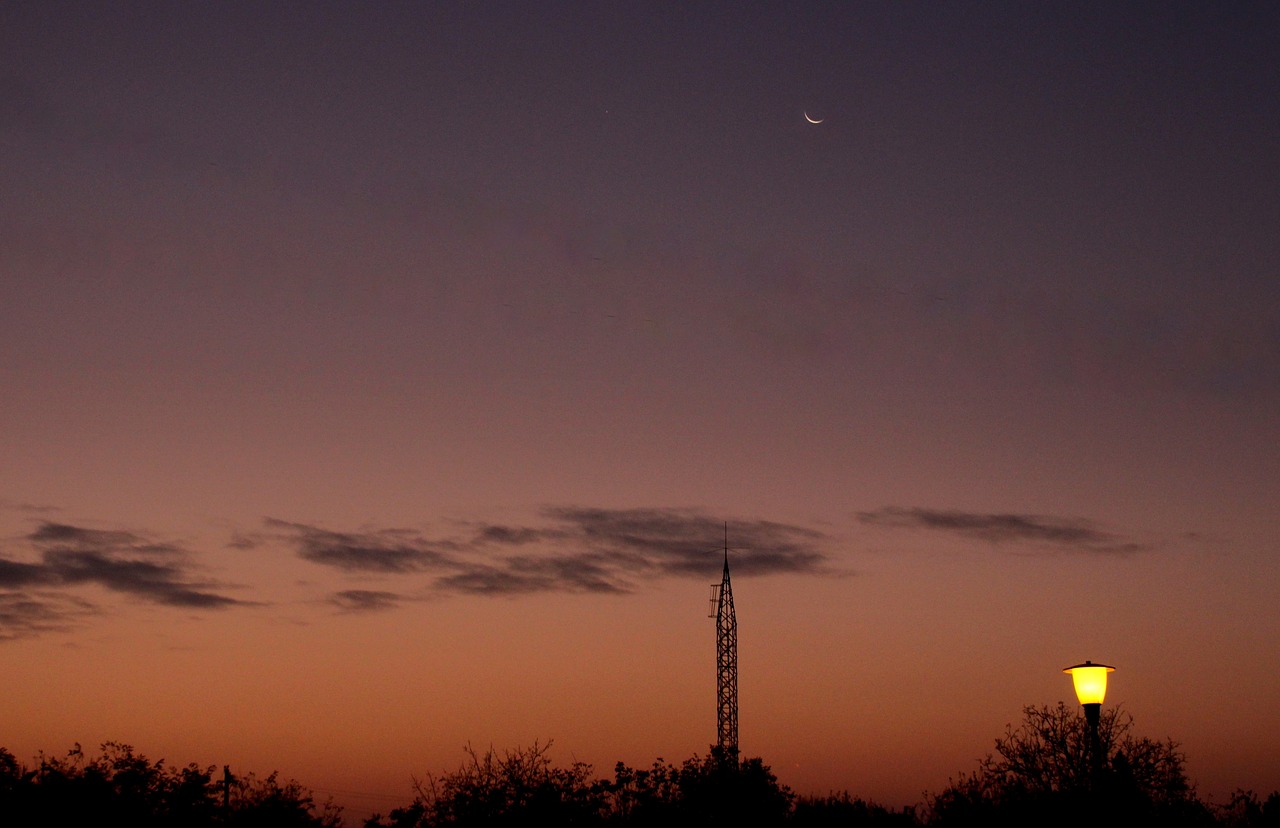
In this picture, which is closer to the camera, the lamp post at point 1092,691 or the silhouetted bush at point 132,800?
the lamp post at point 1092,691

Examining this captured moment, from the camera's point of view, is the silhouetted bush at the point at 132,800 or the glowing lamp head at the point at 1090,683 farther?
the silhouetted bush at the point at 132,800

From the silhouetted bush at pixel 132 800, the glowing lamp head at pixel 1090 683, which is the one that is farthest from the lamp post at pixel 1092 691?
the silhouetted bush at pixel 132 800

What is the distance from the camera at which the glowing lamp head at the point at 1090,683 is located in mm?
22141

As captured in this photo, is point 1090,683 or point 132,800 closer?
point 1090,683

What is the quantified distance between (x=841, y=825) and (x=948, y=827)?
19.1m

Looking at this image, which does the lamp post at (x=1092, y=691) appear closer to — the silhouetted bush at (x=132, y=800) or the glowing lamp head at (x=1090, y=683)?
the glowing lamp head at (x=1090, y=683)

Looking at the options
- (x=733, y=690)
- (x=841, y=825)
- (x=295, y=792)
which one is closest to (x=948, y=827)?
(x=841, y=825)

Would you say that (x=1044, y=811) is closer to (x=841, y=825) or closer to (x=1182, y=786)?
(x=1182, y=786)

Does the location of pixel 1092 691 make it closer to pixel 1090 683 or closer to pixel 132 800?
pixel 1090 683

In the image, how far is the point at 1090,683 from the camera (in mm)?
22188

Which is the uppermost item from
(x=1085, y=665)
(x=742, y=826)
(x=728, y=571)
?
(x=728, y=571)

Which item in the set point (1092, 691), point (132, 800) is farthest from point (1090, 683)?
point (132, 800)

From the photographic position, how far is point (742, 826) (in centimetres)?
6944

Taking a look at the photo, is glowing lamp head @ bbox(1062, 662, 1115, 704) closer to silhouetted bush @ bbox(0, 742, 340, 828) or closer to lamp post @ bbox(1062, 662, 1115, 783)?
lamp post @ bbox(1062, 662, 1115, 783)
